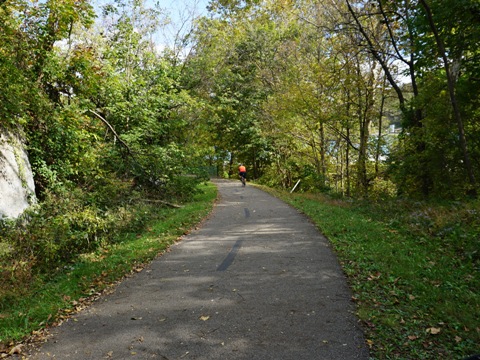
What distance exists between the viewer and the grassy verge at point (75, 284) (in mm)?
4699

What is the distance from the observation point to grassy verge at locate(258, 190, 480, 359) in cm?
372

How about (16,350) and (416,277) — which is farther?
(416,277)

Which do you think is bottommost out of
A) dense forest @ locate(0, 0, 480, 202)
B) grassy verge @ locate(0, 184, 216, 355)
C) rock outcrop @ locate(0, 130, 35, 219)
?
grassy verge @ locate(0, 184, 216, 355)

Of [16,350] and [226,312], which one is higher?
[226,312]

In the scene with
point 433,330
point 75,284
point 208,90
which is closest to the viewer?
point 433,330

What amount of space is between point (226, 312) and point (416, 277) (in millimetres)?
3246

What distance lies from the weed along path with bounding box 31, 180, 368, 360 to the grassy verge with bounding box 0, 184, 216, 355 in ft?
1.16

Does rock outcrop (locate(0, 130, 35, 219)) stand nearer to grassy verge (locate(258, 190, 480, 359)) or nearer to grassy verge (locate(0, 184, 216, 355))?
grassy verge (locate(0, 184, 216, 355))

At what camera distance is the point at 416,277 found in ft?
17.9

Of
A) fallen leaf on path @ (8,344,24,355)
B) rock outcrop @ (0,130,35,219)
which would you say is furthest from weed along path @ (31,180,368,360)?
rock outcrop @ (0,130,35,219)

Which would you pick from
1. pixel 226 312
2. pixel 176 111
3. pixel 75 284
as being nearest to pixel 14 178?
pixel 75 284

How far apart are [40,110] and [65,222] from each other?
3363 millimetres

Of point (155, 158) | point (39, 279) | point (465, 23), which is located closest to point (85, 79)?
point (155, 158)

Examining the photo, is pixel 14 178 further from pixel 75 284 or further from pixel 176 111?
pixel 176 111
